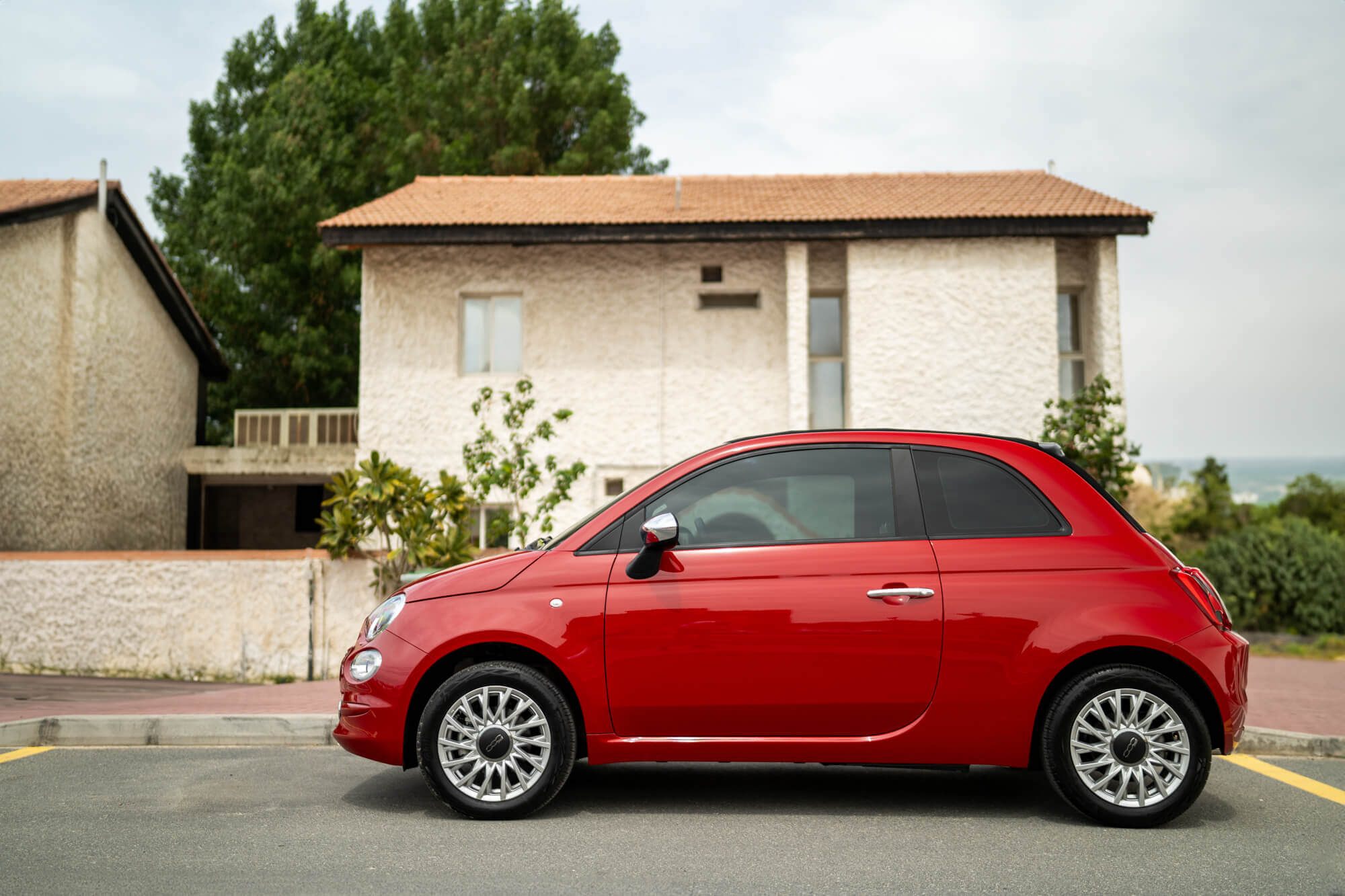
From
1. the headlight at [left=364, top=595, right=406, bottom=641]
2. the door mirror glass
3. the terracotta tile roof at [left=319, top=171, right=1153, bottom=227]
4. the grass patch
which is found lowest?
the grass patch

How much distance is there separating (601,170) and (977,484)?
26784 millimetres

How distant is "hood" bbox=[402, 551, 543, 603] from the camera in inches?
207

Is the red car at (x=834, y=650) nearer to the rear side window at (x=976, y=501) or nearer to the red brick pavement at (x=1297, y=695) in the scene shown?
the rear side window at (x=976, y=501)

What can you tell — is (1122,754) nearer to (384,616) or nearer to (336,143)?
(384,616)

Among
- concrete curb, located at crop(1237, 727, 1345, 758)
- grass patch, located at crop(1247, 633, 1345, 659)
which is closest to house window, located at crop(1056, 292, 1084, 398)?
grass patch, located at crop(1247, 633, 1345, 659)

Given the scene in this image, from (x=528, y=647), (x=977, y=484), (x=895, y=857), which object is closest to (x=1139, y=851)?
(x=895, y=857)

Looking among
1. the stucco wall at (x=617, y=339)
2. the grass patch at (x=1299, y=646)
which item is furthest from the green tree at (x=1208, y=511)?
the stucco wall at (x=617, y=339)

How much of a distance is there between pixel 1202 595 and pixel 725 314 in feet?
39.0

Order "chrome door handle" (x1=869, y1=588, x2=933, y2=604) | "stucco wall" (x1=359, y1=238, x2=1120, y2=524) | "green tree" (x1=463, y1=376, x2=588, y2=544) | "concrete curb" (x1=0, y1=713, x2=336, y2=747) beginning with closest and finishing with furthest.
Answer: "chrome door handle" (x1=869, y1=588, x2=933, y2=604), "concrete curb" (x1=0, y1=713, x2=336, y2=747), "green tree" (x1=463, y1=376, x2=588, y2=544), "stucco wall" (x1=359, y1=238, x2=1120, y2=524)

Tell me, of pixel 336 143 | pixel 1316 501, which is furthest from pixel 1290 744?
pixel 1316 501

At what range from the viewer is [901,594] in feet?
16.6

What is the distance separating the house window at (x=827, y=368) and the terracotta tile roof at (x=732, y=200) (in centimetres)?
170

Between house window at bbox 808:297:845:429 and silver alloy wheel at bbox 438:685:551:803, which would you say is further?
house window at bbox 808:297:845:429

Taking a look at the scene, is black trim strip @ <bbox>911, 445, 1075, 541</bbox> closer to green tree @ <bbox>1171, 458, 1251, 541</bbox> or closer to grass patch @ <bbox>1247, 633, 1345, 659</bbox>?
grass patch @ <bbox>1247, 633, 1345, 659</bbox>
